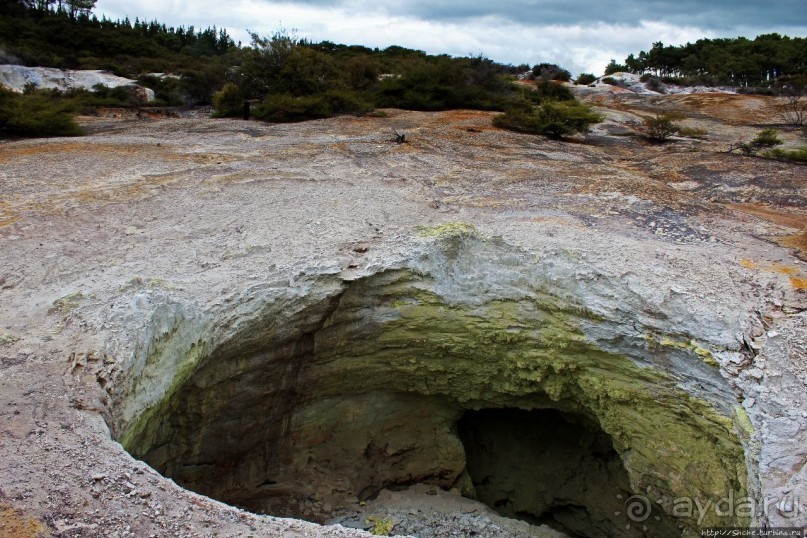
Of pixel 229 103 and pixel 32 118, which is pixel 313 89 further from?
pixel 32 118

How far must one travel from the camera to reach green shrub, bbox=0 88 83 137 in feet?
36.9

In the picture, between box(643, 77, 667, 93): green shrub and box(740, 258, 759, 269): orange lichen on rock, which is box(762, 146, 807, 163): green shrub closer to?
box(740, 258, 759, 269): orange lichen on rock

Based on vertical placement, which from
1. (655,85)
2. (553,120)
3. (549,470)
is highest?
(655,85)

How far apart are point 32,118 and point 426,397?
9.02 m

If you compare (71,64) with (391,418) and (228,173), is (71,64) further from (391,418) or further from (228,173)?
(391,418)

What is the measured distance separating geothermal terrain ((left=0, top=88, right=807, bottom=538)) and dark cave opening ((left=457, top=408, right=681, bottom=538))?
1.3 inches

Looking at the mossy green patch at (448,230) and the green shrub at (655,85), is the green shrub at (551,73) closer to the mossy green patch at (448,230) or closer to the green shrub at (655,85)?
the green shrub at (655,85)

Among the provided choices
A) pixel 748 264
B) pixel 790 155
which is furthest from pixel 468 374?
pixel 790 155

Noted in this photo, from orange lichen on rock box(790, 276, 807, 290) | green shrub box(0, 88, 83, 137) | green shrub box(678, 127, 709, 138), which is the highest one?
green shrub box(678, 127, 709, 138)

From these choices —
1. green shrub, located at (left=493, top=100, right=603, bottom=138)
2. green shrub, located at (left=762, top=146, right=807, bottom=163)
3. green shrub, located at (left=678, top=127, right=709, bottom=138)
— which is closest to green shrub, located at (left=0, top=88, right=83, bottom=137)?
green shrub, located at (left=493, top=100, right=603, bottom=138)

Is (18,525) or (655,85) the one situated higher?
(655,85)

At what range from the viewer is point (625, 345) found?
6.08 m

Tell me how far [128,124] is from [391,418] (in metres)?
9.79

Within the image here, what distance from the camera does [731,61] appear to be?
3859 cm
